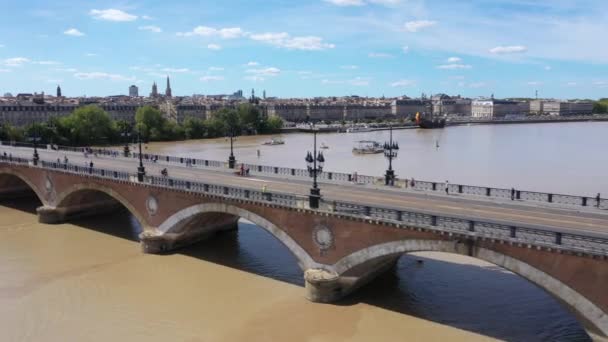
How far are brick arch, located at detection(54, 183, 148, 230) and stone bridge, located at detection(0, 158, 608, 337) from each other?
78mm

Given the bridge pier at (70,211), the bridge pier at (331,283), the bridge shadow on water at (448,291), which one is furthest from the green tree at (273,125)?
the bridge pier at (331,283)

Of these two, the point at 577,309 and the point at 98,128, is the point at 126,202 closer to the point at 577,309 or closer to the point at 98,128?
the point at 577,309

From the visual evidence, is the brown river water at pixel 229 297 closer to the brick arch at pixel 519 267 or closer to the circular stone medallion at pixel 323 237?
the circular stone medallion at pixel 323 237

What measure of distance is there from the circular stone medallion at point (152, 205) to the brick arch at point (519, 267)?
559 inches

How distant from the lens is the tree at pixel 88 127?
9525cm

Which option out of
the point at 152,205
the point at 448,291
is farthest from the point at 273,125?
the point at 448,291

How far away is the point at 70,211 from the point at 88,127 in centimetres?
6190

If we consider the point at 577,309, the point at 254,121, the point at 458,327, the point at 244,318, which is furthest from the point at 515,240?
the point at 254,121

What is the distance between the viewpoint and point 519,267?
18578 mm

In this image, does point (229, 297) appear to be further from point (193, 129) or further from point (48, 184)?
point (193, 129)

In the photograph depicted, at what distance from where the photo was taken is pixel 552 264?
17922mm

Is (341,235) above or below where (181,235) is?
above

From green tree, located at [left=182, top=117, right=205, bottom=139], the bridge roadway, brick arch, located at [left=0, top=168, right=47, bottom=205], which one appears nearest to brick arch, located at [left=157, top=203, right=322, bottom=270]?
the bridge roadway

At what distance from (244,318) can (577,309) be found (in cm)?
1268
